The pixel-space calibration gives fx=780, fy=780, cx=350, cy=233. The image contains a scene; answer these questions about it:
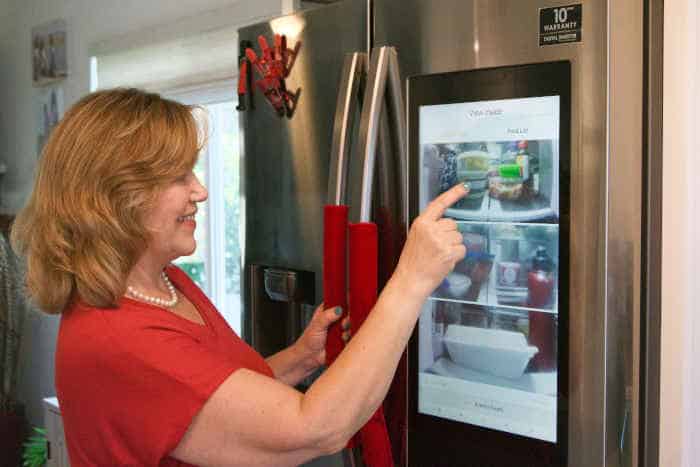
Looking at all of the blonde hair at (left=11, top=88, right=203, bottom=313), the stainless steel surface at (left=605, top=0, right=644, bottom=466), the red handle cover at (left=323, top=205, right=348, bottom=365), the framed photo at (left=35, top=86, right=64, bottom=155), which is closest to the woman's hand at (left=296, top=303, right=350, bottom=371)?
the red handle cover at (left=323, top=205, right=348, bottom=365)

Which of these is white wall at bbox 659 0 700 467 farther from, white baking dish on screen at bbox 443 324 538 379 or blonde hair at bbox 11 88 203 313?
blonde hair at bbox 11 88 203 313

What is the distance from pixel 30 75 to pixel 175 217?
9.08ft

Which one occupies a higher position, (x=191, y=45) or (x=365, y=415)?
(x=191, y=45)

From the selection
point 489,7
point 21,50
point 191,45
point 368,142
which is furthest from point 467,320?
point 21,50

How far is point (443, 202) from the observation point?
3.20ft

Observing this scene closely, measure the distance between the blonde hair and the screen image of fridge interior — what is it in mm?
350

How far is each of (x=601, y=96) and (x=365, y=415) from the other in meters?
0.49

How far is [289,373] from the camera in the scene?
1320 millimetres

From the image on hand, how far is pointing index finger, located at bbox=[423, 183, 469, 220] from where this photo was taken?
971 millimetres

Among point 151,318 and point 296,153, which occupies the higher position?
point 296,153

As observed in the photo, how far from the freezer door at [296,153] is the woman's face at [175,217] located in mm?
325

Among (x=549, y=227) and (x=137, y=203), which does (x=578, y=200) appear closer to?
(x=549, y=227)

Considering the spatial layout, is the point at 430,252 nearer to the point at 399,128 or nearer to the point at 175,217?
the point at 399,128

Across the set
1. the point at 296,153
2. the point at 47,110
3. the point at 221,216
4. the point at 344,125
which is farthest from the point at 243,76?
the point at 47,110
